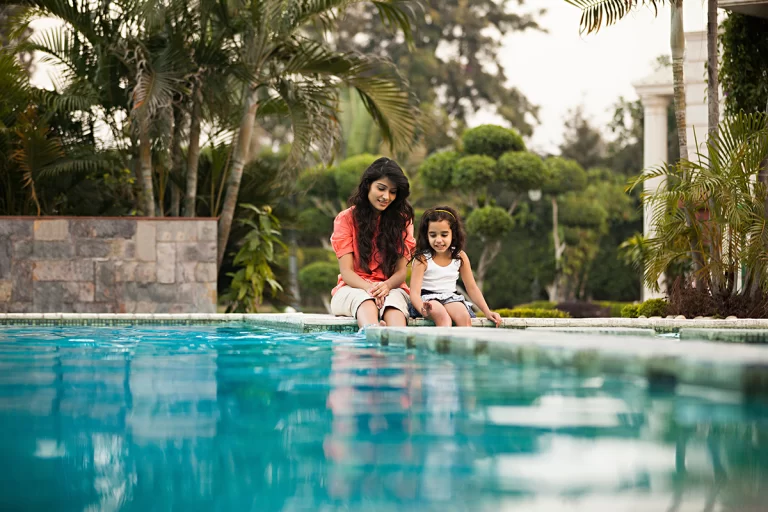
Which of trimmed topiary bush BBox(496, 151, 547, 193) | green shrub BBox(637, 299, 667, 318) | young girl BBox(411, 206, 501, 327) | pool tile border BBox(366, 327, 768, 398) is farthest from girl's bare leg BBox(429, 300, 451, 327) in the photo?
trimmed topiary bush BBox(496, 151, 547, 193)

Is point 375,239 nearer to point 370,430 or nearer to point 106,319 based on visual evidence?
point 106,319

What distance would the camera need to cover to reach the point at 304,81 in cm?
1007

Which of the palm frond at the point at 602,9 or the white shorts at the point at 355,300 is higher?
the palm frond at the point at 602,9

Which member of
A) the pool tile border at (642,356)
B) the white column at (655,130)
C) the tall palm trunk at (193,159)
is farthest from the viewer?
the white column at (655,130)

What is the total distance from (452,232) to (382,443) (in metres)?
3.63

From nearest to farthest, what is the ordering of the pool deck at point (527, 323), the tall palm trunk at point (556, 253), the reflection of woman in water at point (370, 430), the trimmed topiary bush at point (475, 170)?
the reflection of woman in water at point (370, 430) < the pool deck at point (527, 323) < the trimmed topiary bush at point (475, 170) < the tall palm trunk at point (556, 253)

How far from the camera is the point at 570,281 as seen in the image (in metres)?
26.1

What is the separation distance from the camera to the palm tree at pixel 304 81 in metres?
9.63

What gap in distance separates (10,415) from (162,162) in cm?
718

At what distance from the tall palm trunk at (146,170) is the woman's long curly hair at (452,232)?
14.5 ft

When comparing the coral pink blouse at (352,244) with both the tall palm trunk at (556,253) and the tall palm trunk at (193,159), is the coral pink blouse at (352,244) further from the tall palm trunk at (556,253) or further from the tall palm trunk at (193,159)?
the tall palm trunk at (556,253)

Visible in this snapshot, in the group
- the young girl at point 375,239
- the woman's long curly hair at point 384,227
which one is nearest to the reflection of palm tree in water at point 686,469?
the young girl at point 375,239

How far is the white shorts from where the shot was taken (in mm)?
5570

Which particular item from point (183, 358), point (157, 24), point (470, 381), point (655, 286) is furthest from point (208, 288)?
point (470, 381)
